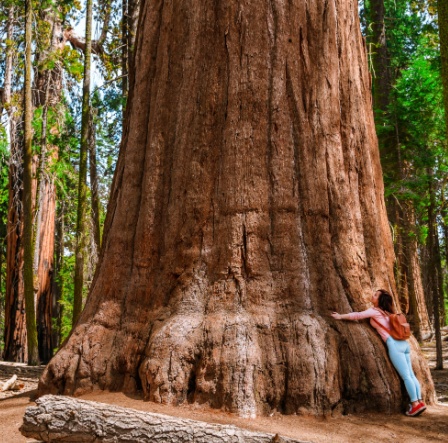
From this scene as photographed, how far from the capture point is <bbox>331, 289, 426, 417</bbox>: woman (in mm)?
5395

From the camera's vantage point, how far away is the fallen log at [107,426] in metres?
4.11

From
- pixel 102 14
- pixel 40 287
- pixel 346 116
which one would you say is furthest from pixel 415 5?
pixel 346 116

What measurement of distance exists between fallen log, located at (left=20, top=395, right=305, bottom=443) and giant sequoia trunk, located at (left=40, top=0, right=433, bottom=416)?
2.87ft

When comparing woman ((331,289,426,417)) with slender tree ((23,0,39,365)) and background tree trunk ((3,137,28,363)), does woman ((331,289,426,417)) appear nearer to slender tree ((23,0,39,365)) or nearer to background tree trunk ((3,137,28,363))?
slender tree ((23,0,39,365))

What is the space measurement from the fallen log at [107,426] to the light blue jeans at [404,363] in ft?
6.31

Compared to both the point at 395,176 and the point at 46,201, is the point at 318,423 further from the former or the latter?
the point at 46,201

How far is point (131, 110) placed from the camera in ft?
22.5

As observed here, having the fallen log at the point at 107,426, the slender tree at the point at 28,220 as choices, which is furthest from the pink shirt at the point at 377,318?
the slender tree at the point at 28,220

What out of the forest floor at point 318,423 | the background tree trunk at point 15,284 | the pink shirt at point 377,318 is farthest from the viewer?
the background tree trunk at point 15,284

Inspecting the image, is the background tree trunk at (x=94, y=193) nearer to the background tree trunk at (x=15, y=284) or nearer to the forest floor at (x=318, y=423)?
the background tree trunk at (x=15, y=284)

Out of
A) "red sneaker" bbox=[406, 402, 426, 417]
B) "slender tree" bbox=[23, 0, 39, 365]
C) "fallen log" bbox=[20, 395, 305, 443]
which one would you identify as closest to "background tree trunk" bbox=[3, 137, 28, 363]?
"slender tree" bbox=[23, 0, 39, 365]

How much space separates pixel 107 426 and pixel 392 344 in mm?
2735

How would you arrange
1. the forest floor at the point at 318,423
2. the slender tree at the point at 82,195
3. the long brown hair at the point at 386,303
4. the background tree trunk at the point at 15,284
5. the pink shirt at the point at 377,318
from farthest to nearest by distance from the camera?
the background tree trunk at the point at 15,284 < the slender tree at the point at 82,195 < the long brown hair at the point at 386,303 < the pink shirt at the point at 377,318 < the forest floor at the point at 318,423

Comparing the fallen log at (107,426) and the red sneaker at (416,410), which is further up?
the fallen log at (107,426)
